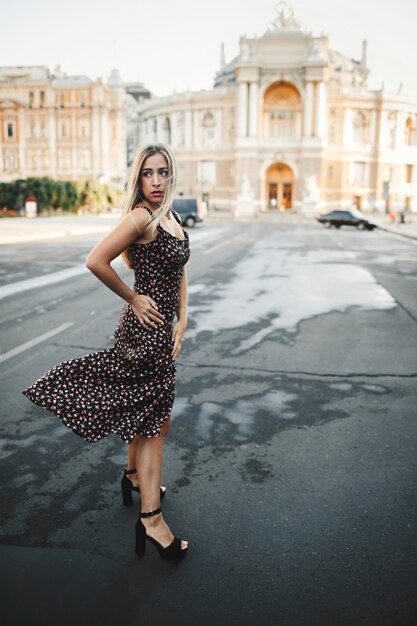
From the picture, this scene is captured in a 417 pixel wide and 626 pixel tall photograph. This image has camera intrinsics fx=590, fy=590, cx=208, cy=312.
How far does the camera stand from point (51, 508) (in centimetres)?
362

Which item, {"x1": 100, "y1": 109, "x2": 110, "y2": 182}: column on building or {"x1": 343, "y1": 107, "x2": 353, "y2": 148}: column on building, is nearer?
{"x1": 343, "y1": 107, "x2": 353, "y2": 148}: column on building

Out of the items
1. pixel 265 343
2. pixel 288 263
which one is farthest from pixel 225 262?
pixel 265 343

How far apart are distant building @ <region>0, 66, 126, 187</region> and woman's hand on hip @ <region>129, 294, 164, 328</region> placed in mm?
83977

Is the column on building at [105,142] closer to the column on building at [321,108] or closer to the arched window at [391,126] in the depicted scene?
the column on building at [321,108]

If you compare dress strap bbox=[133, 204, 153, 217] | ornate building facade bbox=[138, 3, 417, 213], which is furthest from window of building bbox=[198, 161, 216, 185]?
dress strap bbox=[133, 204, 153, 217]

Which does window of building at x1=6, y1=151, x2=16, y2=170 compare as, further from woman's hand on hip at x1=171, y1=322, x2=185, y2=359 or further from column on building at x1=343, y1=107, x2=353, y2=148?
woman's hand on hip at x1=171, y1=322, x2=185, y2=359

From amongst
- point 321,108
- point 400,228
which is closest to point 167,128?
point 321,108

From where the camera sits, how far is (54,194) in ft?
152

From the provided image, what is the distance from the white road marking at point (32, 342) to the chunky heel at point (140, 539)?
4.12 m

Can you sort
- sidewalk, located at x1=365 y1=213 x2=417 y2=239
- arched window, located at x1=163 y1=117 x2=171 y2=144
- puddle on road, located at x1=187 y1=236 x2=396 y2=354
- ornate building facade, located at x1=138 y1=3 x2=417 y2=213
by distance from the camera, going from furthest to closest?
arched window, located at x1=163 y1=117 x2=171 y2=144, ornate building facade, located at x1=138 y1=3 x2=417 y2=213, sidewalk, located at x1=365 y1=213 x2=417 y2=239, puddle on road, located at x1=187 y1=236 x2=396 y2=354

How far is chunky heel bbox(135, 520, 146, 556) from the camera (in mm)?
3191

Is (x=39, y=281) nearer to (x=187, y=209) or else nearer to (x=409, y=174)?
(x=187, y=209)

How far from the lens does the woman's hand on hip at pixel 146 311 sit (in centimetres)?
315

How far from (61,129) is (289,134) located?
33152 mm
